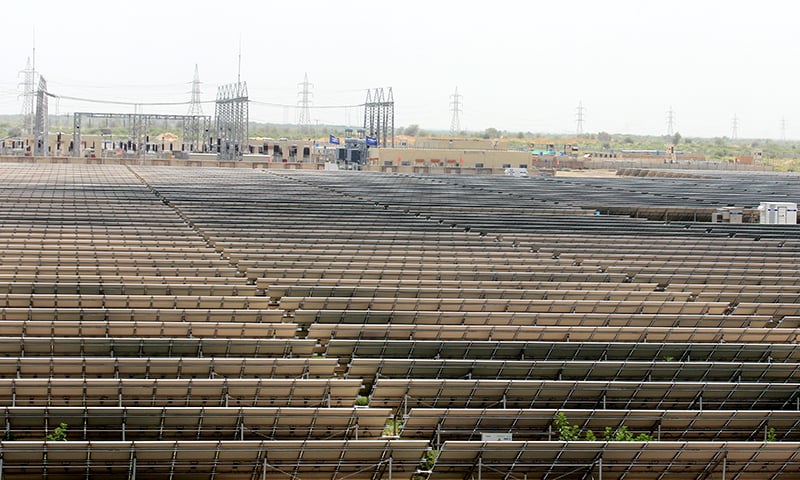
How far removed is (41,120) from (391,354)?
122 m

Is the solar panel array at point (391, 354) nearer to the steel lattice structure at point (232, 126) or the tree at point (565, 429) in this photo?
the tree at point (565, 429)

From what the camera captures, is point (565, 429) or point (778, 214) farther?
point (778, 214)

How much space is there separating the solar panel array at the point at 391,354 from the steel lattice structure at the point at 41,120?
92.7 meters

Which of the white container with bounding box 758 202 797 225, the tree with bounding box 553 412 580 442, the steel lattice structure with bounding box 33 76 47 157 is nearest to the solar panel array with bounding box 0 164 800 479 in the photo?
the tree with bounding box 553 412 580 442

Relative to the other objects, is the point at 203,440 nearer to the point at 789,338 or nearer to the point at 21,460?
the point at 21,460

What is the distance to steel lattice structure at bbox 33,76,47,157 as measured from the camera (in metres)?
129

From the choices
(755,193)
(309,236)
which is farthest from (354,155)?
(309,236)

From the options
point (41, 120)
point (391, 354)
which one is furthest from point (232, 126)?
point (391, 354)

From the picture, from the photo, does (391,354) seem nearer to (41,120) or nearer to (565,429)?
(565,429)

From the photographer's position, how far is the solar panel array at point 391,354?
16328mm

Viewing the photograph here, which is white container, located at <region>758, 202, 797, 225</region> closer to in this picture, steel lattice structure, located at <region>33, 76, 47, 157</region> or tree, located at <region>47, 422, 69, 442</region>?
tree, located at <region>47, 422, 69, 442</region>

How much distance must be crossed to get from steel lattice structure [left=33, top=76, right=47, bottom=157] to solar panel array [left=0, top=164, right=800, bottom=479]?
92662mm

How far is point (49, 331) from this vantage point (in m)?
21.7

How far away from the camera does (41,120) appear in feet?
445
